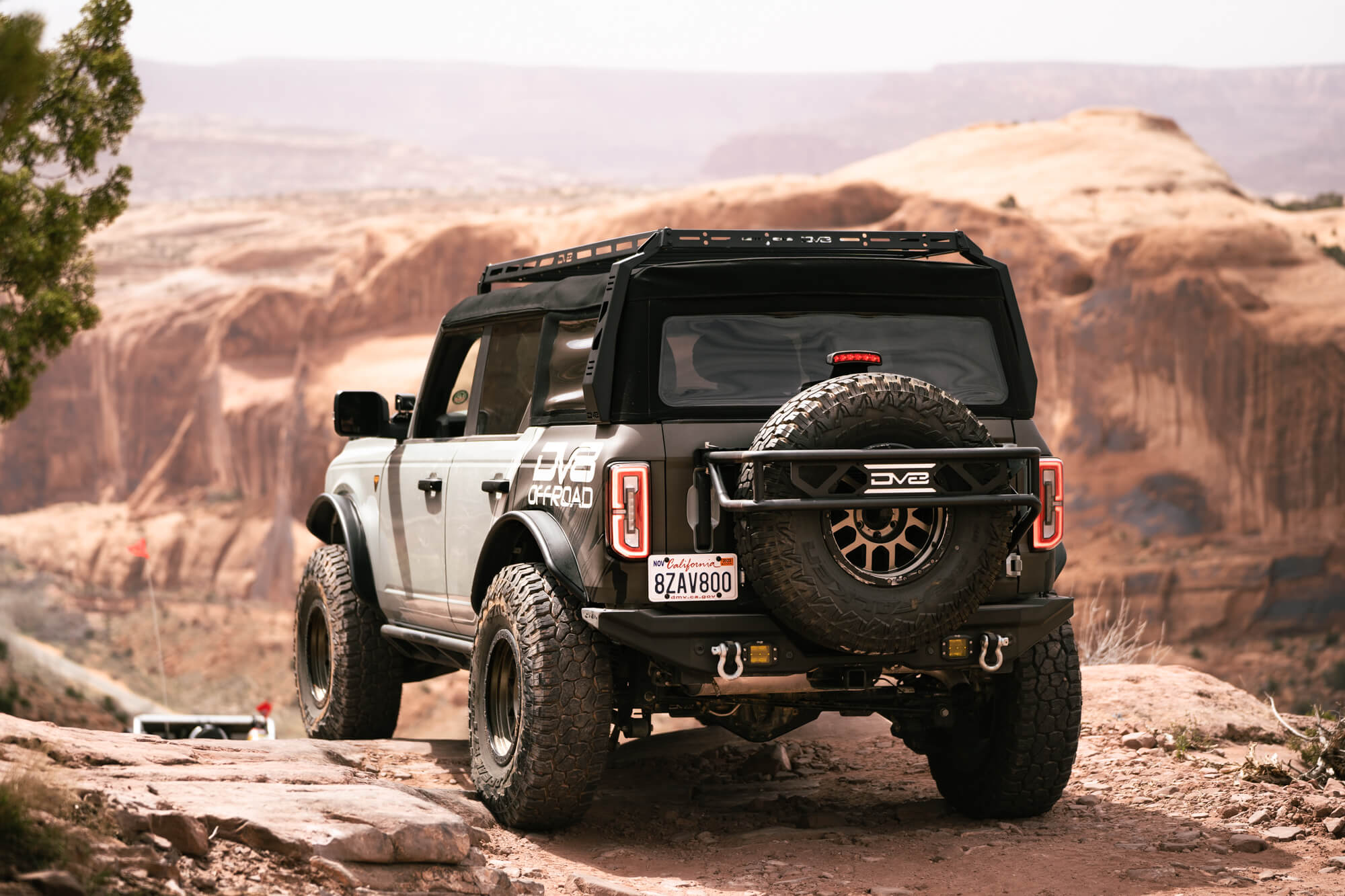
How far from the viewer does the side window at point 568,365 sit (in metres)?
6.05

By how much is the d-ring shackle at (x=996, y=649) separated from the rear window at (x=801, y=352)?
993mm

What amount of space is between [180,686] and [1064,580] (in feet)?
76.2

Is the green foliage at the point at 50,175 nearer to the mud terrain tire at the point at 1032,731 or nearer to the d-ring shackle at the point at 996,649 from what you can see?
the d-ring shackle at the point at 996,649

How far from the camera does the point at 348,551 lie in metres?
8.07

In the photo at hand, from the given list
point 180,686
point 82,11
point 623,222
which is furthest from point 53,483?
point 82,11

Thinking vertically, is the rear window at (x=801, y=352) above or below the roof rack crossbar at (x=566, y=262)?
below

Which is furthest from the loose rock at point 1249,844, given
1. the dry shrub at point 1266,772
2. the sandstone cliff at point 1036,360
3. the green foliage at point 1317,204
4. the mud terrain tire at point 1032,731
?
the green foliage at point 1317,204

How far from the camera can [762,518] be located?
17.1 ft

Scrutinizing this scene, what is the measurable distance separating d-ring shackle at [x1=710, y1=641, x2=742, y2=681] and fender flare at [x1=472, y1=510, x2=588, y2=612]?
56 centimetres

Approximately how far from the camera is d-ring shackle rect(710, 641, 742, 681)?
5367mm

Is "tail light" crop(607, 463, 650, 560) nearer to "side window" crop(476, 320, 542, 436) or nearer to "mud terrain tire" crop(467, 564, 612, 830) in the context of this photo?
"mud terrain tire" crop(467, 564, 612, 830)

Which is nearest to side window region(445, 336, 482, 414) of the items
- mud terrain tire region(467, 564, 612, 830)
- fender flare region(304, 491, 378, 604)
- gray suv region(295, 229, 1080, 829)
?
gray suv region(295, 229, 1080, 829)

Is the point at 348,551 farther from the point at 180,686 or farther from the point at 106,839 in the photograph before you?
the point at 180,686

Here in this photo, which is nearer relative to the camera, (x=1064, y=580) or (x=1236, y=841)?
(x=1236, y=841)
